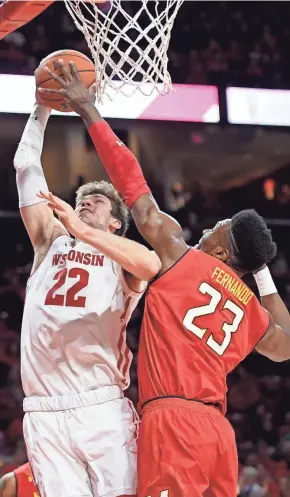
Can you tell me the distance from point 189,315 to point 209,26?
27.9 ft

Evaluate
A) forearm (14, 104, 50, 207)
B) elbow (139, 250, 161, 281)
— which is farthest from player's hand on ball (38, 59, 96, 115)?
elbow (139, 250, 161, 281)

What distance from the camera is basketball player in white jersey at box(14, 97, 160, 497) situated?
133 inches

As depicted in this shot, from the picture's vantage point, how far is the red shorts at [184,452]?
3096mm

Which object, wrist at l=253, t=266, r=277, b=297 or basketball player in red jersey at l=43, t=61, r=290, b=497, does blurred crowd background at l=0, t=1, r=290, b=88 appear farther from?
basketball player in red jersey at l=43, t=61, r=290, b=497

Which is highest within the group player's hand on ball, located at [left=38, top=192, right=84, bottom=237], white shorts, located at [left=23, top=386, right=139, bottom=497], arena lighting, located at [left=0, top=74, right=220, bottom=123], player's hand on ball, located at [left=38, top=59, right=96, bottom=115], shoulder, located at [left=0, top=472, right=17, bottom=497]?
arena lighting, located at [left=0, top=74, right=220, bottom=123]

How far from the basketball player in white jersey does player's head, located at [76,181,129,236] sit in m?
0.02

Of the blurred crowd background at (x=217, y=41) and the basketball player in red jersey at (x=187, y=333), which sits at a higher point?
the blurred crowd background at (x=217, y=41)

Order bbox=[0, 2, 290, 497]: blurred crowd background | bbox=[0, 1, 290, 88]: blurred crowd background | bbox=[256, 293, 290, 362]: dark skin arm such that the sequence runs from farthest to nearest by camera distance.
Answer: bbox=[0, 1, 290, 88]: blurred crowd background < bbox=[0, 2, 290, 497]: blurred crowd background < bbox=[256, 293, 290, 362]: dark skin arm

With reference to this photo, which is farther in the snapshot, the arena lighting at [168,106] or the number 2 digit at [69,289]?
the arena lighting at [168,106]

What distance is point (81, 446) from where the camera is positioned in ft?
11.1

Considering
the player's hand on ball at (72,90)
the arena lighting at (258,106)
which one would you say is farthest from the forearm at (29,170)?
the arena lighting at (258,106)

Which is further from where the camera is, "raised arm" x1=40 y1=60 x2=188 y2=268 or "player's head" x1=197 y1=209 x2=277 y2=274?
"player's head" x1=197 y1=209 x2=277 y2=274

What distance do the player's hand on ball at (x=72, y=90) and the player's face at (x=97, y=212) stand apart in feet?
1.53

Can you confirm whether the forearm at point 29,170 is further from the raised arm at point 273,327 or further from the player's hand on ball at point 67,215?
the raised arm at point 273,327
